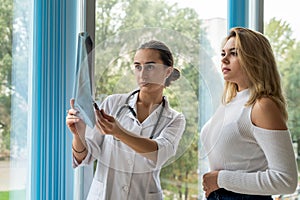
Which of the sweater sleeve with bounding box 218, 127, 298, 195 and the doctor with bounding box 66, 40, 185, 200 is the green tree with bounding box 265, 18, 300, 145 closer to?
the sweater sleeve with bounding box 218, 127, 298, 195

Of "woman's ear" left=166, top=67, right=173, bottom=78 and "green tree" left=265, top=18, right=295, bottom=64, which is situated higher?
"green tree" left=265, top=18, right=295, bottom=64

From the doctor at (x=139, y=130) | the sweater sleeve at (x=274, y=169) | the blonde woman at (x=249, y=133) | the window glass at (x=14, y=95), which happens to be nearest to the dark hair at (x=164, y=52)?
the doctor at (x=139, y=130)

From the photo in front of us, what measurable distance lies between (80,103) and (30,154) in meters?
0.54

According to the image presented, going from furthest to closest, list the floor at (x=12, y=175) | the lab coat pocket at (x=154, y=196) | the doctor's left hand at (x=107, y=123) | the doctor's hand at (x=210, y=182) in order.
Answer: the floor at (x=12, y=175)
the doctor's hand at (x=210, y=182)
the lab coat pocket at (x=154, y=196)
the doctor's left hand at (x=107, y=123)

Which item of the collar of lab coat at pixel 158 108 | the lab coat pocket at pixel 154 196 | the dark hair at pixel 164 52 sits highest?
the dark hair at pixel 164 52

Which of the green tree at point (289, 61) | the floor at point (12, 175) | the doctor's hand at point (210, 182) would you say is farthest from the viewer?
the green tree at point (289, 61)

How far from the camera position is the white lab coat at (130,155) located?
1.54m

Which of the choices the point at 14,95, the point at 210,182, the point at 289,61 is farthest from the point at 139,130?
the point at 289,61

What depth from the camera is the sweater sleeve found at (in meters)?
1.64

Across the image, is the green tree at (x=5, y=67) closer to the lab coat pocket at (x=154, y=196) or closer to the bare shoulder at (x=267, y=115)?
the lab coat pocket at (x=154, y=196)

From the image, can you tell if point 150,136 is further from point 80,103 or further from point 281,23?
point 281,23

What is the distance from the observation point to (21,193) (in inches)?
77.0

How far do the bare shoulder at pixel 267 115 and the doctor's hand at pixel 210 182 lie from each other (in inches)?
9.1

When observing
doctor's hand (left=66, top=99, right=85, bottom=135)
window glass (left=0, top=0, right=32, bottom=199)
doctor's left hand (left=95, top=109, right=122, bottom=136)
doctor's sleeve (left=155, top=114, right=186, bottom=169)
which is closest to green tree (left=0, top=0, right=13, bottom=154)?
window glass (left=0, top=0, right=32, bottom=199)
